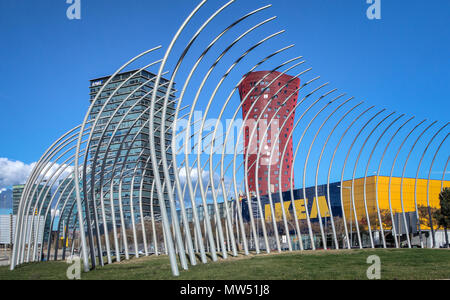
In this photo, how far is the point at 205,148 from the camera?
43.5 meters

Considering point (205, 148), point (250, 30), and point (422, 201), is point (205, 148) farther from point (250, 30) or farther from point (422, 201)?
point (422, 201)

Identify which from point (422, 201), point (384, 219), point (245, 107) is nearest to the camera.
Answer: point (384, 219)

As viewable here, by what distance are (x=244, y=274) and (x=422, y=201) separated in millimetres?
86655

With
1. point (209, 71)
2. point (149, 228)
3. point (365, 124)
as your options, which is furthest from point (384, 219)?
point (209, 71)

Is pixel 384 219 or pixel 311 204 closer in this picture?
pixel 384 219
